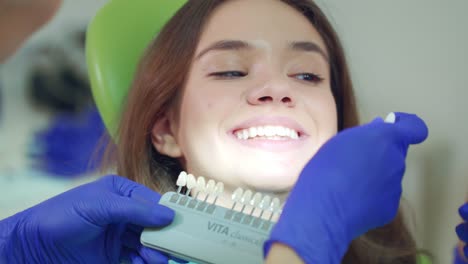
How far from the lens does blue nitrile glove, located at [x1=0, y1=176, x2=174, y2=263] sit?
93 centimetres

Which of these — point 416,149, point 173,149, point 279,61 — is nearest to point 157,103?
point 173,149

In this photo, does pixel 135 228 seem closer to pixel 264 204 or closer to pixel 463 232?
pixel 264 204

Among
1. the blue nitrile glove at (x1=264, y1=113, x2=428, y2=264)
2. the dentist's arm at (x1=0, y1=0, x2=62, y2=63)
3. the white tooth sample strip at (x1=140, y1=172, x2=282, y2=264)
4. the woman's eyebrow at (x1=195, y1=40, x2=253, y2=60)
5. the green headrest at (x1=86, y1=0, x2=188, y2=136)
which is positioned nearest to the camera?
the dentist's arm at (x1=0, y1=0, x2=62, y2=63)

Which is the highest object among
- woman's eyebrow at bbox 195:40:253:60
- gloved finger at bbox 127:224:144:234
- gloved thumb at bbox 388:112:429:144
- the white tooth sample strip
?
woman's eyebrow at bbox 195:40:253:60

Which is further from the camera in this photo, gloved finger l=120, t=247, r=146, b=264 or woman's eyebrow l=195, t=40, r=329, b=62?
woman's eyebrow l=195, t=40, r=329, b=62

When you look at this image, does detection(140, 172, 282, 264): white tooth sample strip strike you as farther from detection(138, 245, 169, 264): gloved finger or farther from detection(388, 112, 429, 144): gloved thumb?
detection(388, 112, 429, 144): gloved thumb

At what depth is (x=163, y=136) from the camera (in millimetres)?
1208

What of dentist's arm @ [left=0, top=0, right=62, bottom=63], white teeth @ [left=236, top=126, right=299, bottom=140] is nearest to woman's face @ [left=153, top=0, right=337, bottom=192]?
white teeth @ [left=236, top=126, right=299, bottom=140]

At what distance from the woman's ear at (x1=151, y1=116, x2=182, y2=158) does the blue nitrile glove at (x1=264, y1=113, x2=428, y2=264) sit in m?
0.47

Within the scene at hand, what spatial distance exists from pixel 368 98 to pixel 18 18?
3.52 feet

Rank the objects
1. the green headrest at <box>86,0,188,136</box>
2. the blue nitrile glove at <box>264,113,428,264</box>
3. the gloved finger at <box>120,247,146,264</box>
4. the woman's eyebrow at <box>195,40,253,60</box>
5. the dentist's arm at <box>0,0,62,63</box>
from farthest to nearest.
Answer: the green headrest at <box>86,0,188,136</box>, the woman's eyebrow at <box>195,40,253,60</box>, the gloved finger at <box>120,247,146,264</box>, the blue nitrile glove at <box>264,113,428,264</box>, the dentist's arm at <box>0,0,62,63</box>

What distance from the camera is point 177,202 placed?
930 millimetres

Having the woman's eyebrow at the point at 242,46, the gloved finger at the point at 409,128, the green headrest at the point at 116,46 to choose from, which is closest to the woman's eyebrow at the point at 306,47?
the woman's eyebrow at the point at 242,46

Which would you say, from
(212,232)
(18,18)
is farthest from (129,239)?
(18,18)
